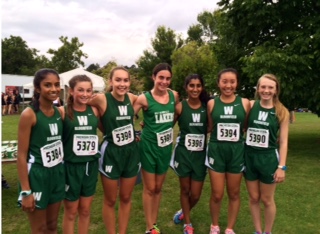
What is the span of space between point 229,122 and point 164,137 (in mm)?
757

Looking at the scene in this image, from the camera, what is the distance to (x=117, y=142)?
323 centimetres

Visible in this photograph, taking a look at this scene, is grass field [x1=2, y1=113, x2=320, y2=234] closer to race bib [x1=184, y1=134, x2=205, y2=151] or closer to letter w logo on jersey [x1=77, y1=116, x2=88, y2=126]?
race bib [x1=184, y1=134, x2=205, y2=151]

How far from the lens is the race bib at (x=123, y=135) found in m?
3.22

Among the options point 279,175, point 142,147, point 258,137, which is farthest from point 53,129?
point 279,175

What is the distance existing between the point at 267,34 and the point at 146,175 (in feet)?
22.4

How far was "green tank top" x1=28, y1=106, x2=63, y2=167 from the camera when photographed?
2615mm

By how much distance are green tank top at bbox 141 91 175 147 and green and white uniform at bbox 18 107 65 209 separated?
1.11 meters

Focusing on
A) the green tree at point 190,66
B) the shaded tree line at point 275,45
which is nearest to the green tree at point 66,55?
the green tree at point 190,66

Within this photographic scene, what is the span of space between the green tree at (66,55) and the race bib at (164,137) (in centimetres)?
4453

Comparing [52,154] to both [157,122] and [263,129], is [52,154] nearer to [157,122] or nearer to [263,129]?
[157,122]

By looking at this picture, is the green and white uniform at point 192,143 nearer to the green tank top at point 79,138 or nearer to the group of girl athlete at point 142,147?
the group of girl athlete at point 142,147

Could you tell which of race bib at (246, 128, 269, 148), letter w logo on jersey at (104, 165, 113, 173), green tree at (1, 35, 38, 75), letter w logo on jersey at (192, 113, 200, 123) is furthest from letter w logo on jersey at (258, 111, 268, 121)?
green tree at (1, 35, 38, 75)

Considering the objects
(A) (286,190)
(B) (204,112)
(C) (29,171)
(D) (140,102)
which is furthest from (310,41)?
(C) (29,171)

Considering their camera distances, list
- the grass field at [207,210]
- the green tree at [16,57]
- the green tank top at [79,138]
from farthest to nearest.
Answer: the green tree at [16,57], the grass field at [207,210], the green tank top at [79,138]
